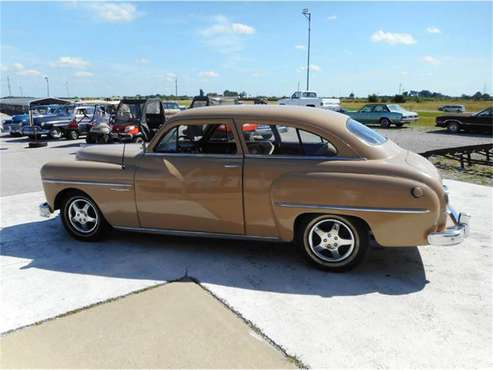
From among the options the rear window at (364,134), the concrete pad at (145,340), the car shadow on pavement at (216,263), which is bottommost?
the concrete pad at (145,340)

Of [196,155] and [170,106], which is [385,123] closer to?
[170,106]

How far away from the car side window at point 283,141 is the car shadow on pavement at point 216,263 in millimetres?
1214

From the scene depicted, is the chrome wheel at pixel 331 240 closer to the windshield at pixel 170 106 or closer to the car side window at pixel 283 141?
the car side window at pixel 283 141

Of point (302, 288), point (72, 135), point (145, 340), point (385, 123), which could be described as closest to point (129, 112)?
point (72, 135)

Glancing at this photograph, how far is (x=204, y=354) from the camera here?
2.73 metres

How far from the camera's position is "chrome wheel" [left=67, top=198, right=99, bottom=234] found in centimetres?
480

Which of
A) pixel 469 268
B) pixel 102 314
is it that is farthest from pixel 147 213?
pixel 469 268

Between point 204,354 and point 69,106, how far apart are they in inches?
786

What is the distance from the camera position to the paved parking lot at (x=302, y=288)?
2842 mm

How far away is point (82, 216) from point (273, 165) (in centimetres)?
257

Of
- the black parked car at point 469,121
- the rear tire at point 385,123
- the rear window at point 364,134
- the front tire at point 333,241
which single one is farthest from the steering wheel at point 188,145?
the rear tire at point 385,123

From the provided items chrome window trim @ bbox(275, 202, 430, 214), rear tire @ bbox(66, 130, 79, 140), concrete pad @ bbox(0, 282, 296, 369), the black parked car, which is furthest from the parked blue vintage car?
concrete pad @ bbox(0, 282, 296, 369)

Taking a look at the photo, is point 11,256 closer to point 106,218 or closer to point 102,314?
point 106,218

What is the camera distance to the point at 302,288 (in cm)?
366
